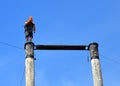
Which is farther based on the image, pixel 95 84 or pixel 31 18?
pixel 31 18

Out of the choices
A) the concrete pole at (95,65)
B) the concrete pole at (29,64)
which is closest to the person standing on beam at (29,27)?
the concrete pole at (29,64)

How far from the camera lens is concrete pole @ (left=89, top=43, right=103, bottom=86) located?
2069 cm

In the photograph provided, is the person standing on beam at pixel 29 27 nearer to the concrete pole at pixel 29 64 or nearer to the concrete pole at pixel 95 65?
the concrete pole at pixel 29 64

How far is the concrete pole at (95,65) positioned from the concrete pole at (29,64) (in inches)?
115

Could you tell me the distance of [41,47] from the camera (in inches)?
858

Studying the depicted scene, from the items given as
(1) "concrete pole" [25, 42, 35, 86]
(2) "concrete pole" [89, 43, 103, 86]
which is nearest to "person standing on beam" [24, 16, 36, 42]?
(1) "concrete pole" [25, 42, 35, 86]

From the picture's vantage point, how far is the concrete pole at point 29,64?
20.1m

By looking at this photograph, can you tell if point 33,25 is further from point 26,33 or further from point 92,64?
point 92,64

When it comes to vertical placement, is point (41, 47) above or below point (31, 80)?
above

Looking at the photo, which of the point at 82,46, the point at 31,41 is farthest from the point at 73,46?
the point at 31,41

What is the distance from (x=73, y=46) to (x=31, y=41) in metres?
2.16

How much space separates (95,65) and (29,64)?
3.18 metres

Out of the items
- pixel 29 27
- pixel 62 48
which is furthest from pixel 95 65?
pixel 29 27

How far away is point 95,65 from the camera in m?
21.2
